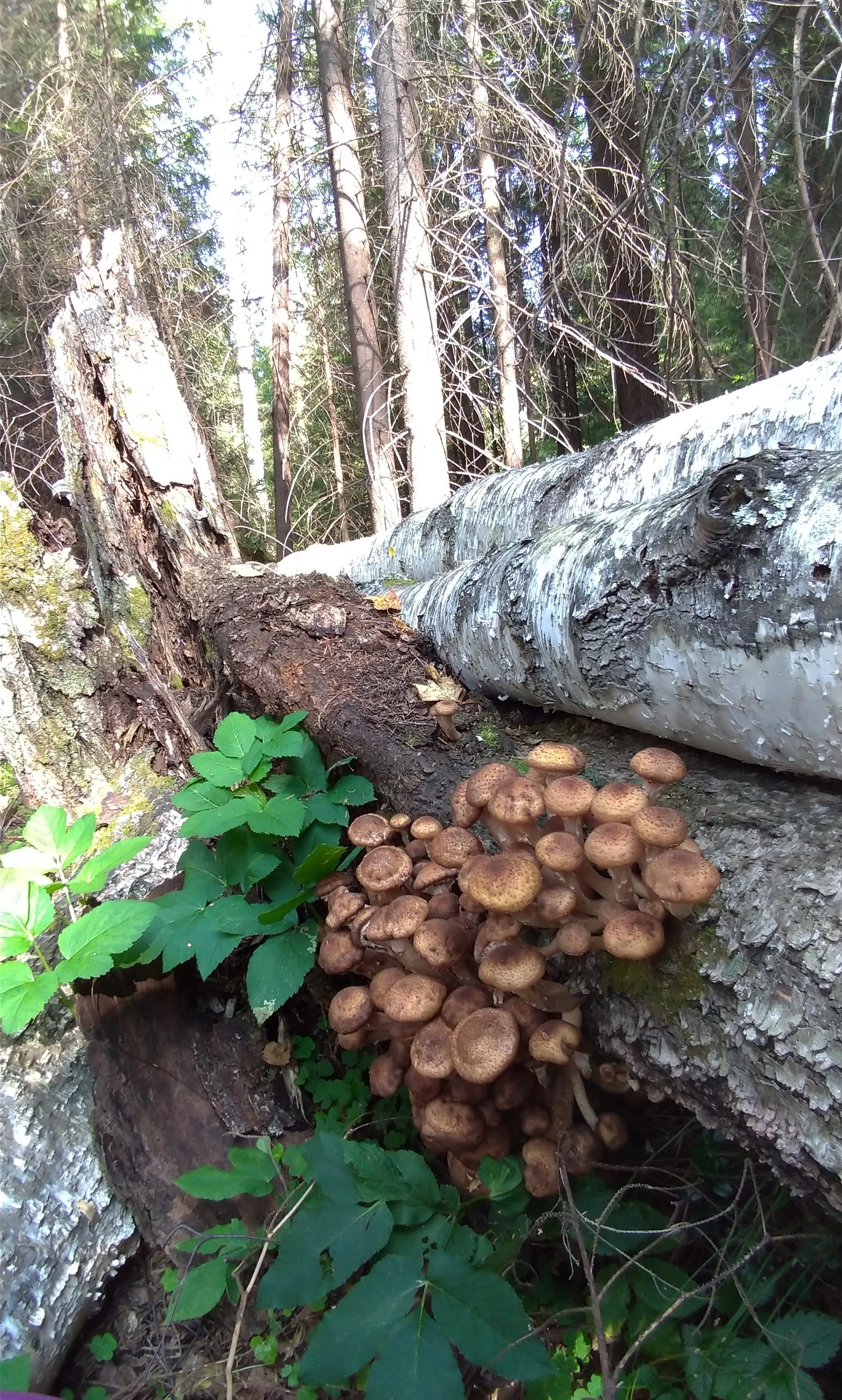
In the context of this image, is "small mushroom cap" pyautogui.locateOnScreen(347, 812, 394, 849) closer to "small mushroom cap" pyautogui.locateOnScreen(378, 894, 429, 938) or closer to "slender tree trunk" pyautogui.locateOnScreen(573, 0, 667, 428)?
"small mushroom cap" pyautogui.locateOnScreen(378, 894, 429, 938)

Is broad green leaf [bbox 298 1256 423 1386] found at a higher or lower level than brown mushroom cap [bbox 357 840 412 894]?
lower

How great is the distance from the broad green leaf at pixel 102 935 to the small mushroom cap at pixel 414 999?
2.64 ft

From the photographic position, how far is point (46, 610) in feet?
13.6

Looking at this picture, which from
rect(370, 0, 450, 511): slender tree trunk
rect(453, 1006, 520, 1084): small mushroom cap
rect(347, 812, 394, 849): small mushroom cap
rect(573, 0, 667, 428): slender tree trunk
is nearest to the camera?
rect(453, 1006, 520, 1084): small mushroom cap

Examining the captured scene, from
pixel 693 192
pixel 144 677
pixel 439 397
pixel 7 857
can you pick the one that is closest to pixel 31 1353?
pixel 7 857

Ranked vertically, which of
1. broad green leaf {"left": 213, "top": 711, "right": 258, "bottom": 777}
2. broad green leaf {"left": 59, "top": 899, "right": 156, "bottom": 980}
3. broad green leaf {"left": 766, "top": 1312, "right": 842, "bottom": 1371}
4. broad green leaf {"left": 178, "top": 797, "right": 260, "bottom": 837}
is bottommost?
broad green leaf {"left": 766, "top": 1312, "right": 842, "bottom": 1371}

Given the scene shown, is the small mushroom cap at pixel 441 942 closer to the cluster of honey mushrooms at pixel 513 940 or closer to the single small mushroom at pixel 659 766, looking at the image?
the cluster of honey mushrooms at pixel 513 940

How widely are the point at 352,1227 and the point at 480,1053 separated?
1.50 feet

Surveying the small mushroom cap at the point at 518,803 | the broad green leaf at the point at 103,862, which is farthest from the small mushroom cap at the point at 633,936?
the broad green leaf at the point at 103,862

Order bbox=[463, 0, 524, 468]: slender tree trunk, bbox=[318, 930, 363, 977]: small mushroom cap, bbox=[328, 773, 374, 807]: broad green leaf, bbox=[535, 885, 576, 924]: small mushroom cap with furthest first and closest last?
bbox=[463, 0, 524, 468]: slender tree trunk < bbox=[328, 773, 374, 807]: broad green leaf < bbox=[318, 930, 363, 977]: small mushroom cap < bbox=[535, 885, 576, 924]: small mushroom cap

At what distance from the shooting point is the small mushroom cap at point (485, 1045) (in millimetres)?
1616

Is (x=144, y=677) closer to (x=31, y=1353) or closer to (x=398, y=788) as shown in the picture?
(x=398, y=788)

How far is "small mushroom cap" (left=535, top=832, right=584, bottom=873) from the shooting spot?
166cm

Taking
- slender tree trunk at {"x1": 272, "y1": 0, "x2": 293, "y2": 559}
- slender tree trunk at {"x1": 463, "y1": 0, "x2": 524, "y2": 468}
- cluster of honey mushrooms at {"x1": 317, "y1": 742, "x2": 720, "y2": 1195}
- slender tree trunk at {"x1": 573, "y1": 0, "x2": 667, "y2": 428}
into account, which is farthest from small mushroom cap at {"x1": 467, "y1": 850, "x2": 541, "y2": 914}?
slender tree trunk at {"x1": 272, "y1": 0, "x2": 293, "y2": 559}
